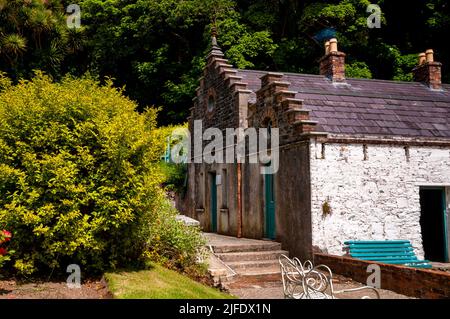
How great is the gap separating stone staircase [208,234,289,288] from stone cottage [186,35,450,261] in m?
0.61

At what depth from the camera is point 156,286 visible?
7.79 metres

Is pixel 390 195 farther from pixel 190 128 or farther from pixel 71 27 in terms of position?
pixel 71 27

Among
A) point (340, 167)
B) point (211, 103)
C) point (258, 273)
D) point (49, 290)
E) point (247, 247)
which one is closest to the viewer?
point (49, 290)

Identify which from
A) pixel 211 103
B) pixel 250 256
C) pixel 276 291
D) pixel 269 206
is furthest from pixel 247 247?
pixel 211 103

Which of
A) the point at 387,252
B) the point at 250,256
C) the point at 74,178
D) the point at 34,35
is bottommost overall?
the point at 250,256

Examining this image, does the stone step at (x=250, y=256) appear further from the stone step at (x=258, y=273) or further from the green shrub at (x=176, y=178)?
the green shrub at (x=176, y=178)

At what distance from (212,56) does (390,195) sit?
921 cm

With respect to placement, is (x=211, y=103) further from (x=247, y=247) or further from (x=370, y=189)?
(x=370, y=189)

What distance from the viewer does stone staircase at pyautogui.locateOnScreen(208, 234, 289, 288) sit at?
1055 cm

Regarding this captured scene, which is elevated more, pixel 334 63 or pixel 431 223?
pixel 334 63

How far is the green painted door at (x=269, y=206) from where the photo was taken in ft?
43.4

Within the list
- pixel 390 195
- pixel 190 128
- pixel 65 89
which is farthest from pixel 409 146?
pixel 190 128

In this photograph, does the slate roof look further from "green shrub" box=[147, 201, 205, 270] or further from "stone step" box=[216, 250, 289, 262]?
"green shrub" box=[147, 201, 205, 270]

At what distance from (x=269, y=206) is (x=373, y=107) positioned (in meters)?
4.34
